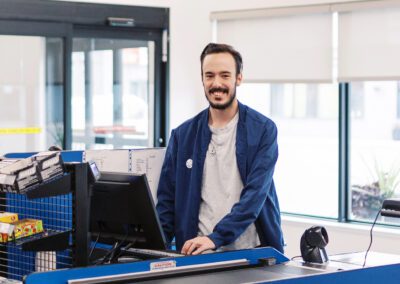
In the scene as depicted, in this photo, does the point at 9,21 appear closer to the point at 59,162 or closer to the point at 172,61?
the point at 172,61

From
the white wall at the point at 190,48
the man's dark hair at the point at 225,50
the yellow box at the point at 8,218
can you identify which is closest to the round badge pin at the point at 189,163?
the man's dark hair at the point at 225,50

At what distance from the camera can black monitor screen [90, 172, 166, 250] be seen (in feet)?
7.23

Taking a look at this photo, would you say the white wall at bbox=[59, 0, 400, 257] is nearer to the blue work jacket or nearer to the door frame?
the door frame

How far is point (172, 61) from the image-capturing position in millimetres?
5727

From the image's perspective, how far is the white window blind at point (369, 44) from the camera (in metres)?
4.88

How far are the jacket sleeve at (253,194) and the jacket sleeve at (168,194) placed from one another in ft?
1.03

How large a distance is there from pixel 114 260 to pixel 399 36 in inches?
127

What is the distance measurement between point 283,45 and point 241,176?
2.85 meters

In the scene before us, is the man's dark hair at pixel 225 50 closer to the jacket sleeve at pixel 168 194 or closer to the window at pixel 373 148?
the jacket sleeve at pixel 168 194

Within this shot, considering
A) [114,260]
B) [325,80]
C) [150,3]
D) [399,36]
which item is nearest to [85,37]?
[150,3]

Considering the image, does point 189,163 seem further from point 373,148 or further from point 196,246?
point 373,148

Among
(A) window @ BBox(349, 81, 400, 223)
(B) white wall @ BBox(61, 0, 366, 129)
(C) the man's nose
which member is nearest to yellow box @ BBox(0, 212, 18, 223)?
(C) the man's nose

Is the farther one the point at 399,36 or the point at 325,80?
the point at 325,80

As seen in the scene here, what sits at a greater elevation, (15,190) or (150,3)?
(150,3)
